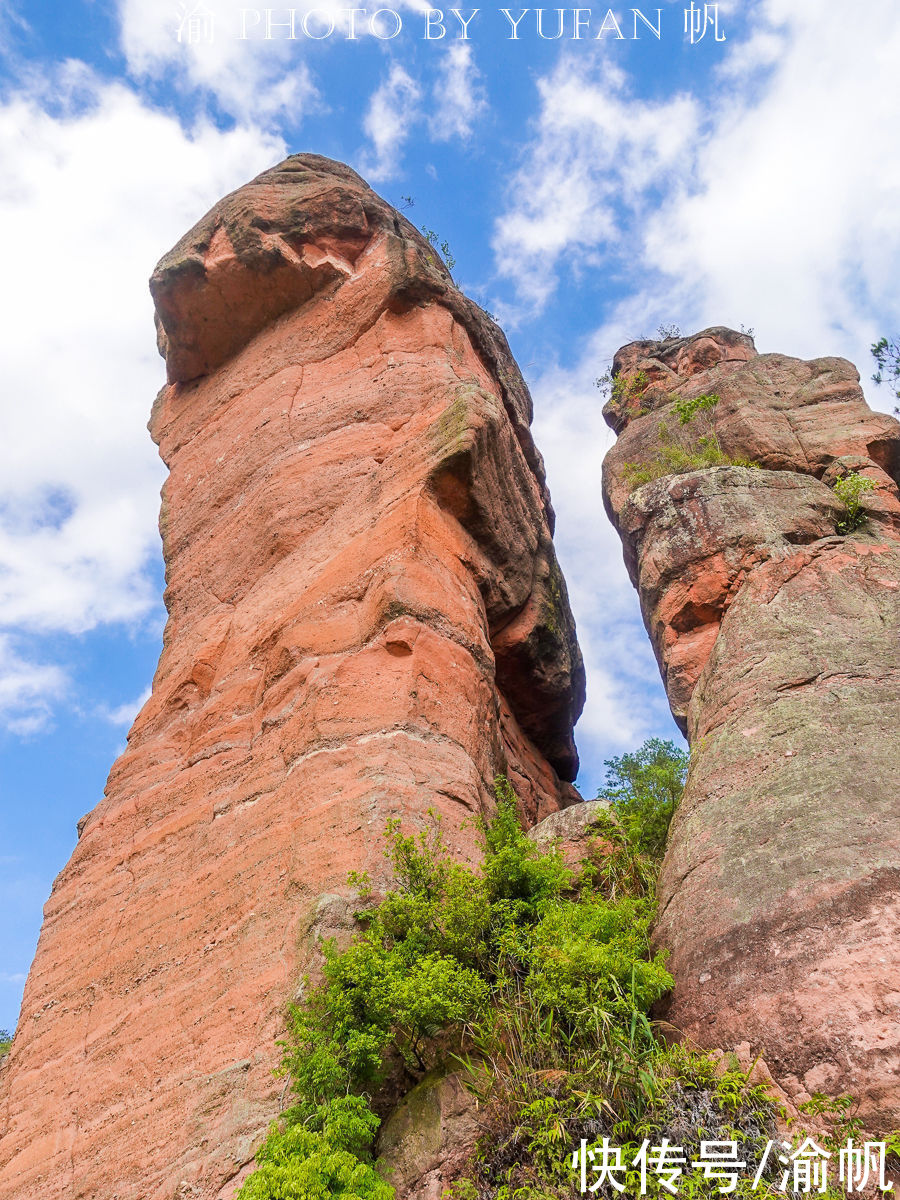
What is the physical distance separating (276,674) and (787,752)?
14.8 ft

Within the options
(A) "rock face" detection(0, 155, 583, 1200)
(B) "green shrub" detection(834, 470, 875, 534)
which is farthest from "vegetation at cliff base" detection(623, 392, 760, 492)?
(A) "rock face" detection(0, 155, 583, 1200)

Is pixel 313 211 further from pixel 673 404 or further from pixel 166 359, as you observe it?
pixel 673 404

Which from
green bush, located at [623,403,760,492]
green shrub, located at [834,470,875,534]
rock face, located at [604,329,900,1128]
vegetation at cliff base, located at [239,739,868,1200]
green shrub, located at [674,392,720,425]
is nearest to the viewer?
vegetation at cliff base, located at [239,739,868,1200]

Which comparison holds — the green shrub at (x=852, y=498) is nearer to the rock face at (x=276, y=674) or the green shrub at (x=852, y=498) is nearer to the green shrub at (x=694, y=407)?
the green shrub at (x=694, y=407)

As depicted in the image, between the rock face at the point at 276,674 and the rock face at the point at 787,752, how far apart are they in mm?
1746

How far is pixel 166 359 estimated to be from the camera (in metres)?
14.7

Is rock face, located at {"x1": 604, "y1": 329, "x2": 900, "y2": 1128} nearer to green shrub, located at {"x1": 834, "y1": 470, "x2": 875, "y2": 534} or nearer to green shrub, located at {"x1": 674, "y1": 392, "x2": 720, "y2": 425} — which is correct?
green shrub, located at {"x1": 834, "y1": 470, "x2": 875, "y2": 534}

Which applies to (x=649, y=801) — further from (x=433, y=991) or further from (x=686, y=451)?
(x=686, y=451)

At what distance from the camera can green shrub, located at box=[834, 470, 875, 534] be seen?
1101 cm

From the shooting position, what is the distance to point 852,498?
36.7 feet

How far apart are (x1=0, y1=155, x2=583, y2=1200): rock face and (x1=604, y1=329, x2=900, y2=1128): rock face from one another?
175cm

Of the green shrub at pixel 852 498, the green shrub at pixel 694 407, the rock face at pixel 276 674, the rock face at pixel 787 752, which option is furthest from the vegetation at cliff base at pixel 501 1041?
the green shrub at pixel 694 407

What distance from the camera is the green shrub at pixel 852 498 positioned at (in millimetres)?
11008

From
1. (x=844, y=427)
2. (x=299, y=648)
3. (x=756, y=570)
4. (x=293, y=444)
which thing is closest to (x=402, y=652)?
(x=299, y=648)
